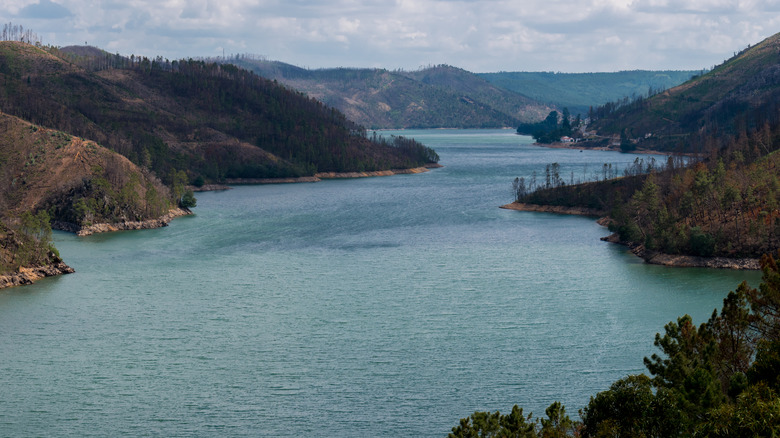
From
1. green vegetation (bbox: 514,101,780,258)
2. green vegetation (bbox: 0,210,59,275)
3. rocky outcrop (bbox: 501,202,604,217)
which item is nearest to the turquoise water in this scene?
green vegetation (bbox: 0,210,59,275)

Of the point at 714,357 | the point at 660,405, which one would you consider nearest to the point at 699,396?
the point at 660,405

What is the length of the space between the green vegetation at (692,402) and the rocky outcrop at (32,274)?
2536 inches

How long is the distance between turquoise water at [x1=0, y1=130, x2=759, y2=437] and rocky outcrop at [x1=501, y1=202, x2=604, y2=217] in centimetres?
2179

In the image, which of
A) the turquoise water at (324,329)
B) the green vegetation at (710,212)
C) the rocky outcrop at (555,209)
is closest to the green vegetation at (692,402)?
the turquoise water at (324,329)

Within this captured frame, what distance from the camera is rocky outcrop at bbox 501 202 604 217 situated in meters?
138

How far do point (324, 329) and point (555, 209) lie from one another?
86990mm

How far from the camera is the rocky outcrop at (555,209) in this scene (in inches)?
5417

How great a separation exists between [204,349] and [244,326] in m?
6.62

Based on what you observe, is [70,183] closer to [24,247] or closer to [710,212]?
[24,247]

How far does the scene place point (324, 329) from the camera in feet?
211

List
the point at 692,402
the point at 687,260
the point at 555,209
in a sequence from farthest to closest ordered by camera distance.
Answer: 1. the point at 555,209
2. the point at 687,260
3. the point at 692,402

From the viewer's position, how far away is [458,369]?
54.0m

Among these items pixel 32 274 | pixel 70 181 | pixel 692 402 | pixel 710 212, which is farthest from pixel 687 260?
pixel 70 181

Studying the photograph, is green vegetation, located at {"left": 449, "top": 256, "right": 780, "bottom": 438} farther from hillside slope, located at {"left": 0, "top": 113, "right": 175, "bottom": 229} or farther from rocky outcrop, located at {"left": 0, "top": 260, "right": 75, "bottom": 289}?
hillside slope, located at {"left": 0, "top": 113, "right": 175, "bottom": 229}
